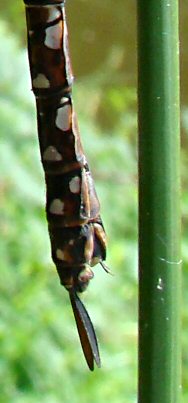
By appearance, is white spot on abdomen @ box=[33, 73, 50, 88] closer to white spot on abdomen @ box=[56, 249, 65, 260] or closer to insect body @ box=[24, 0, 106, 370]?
insect body @ box=[24, 0, 106, 370]

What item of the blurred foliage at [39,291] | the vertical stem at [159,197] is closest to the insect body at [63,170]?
the vertical stem at [159,197]

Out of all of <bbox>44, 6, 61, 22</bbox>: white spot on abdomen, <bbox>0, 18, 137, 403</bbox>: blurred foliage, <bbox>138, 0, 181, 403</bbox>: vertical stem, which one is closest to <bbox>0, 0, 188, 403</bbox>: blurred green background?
<bbox>0, 18, 137, 403</bbox>: blurred foliage

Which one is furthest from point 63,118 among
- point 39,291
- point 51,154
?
point 39,291

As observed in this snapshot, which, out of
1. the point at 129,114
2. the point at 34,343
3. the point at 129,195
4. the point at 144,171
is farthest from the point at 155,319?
the point at 129,114

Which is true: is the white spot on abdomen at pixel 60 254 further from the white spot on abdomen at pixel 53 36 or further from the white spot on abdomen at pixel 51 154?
the white spot on abdomen at pixel 53 36

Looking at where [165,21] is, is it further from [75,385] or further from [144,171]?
[75,385]

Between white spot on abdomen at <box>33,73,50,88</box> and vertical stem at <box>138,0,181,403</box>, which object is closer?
vertical stem at <box>138,0,181,403</box>

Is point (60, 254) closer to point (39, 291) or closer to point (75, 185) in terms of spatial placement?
point (75, 185)
